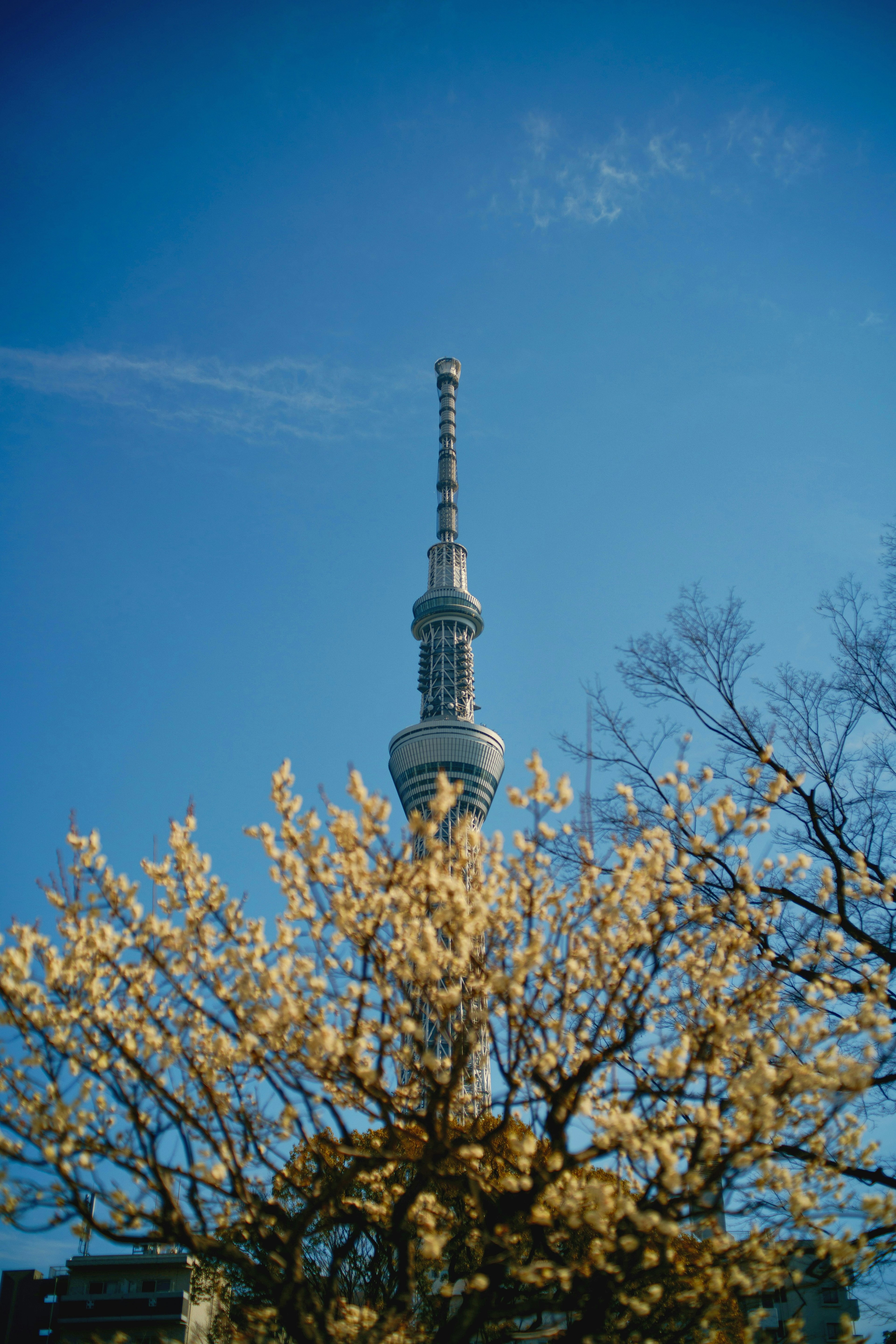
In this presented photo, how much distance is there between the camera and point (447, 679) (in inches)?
3123

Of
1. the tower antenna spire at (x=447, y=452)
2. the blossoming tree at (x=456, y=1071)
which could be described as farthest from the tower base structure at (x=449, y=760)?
the blossoming tree at (x=456, y=1071)

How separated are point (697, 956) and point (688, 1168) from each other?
1823 mm

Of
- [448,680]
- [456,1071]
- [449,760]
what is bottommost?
[456,1071]

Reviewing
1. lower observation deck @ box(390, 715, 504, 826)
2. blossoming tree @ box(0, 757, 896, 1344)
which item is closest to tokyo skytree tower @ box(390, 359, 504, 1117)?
lower observation deck @ box(390, 715, 504, 826)

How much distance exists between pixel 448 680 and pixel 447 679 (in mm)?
112

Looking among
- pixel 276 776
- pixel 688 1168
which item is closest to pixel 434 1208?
pixel 688 1168

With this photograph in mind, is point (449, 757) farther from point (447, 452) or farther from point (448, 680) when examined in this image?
point (447, 452)

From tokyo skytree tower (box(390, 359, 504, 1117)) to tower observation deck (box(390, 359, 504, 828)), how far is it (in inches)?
2.9

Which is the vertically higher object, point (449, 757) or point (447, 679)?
point (447, 679)

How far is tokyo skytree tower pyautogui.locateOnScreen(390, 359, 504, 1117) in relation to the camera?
73.8 meters

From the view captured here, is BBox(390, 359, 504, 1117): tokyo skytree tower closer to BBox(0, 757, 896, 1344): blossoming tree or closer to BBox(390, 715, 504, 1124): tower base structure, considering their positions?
BBox(390, 715, 504, 1124): tower base structure

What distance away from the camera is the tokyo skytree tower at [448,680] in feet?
242

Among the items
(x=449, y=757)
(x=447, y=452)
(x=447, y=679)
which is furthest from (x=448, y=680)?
(x=447, y=452)

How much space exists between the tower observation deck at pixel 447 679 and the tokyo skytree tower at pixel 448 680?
2.9 inches
